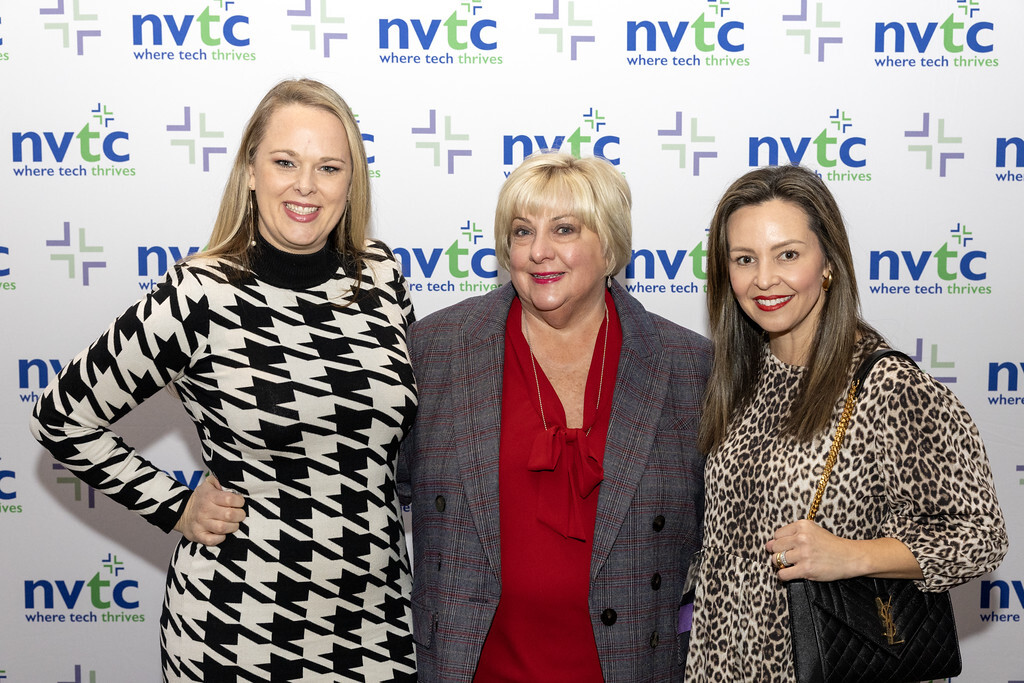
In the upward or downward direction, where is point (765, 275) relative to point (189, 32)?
downward

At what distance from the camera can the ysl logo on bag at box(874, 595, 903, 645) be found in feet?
5.70

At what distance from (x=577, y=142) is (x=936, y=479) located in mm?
1872

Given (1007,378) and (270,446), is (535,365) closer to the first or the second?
(270,446)

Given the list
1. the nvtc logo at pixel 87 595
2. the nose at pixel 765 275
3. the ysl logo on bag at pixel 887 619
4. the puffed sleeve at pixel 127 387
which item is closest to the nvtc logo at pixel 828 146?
the nose at pixel 765 275

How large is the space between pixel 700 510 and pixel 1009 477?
180cm

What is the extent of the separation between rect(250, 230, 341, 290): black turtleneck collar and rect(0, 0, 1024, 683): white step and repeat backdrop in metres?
1.12

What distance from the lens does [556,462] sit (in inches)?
81.6

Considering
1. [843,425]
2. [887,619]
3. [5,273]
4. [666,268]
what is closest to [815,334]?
[843,425]

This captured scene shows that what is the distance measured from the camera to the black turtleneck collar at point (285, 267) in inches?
82.8

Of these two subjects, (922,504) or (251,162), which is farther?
(251,162)

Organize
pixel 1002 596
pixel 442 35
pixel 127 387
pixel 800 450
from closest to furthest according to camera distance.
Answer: pixel 800 450, pixel 127 387, pixel 442 35, pixel 1002 596

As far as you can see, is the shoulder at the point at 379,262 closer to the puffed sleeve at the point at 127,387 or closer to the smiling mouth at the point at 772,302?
the puffed sleeve at the point at 127,387

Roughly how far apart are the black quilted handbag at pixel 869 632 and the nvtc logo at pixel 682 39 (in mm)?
2063

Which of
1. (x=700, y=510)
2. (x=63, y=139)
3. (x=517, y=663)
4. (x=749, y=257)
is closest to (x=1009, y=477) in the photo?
(x=700, y=510)
